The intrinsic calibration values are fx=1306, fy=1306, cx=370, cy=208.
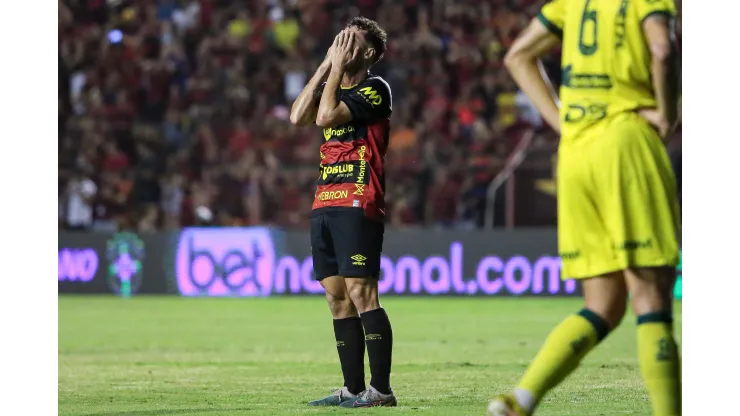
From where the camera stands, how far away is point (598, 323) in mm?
5105

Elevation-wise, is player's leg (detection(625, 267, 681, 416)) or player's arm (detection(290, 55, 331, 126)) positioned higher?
player's arm (detection(290, 55, 331, 126))

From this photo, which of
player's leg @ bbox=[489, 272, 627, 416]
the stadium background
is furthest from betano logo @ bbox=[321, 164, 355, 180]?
the stadium background

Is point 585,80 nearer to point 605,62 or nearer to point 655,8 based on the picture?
point 605,62

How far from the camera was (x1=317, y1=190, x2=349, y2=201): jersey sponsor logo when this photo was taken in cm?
715

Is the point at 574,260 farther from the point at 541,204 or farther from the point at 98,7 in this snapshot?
the point at 98,7

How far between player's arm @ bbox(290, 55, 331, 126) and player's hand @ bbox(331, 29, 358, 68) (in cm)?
11

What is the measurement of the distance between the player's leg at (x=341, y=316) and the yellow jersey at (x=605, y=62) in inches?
90.6

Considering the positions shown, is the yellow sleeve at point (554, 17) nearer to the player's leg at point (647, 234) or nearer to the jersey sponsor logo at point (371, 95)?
the player's leg at point (647, 234)

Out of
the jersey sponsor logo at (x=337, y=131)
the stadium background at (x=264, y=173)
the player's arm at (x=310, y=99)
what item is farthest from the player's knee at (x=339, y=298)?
the stadium background at (x=264, y=173)

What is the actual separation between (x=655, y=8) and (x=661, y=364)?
134 cm

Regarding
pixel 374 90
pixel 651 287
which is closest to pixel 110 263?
pixel 374 90

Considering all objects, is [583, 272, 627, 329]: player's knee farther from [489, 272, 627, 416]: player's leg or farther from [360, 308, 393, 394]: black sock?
[360, 308, 393, 394]: black sock

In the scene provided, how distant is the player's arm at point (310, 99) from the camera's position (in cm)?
715

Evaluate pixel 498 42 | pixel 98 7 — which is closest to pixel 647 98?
pixel 498 42
